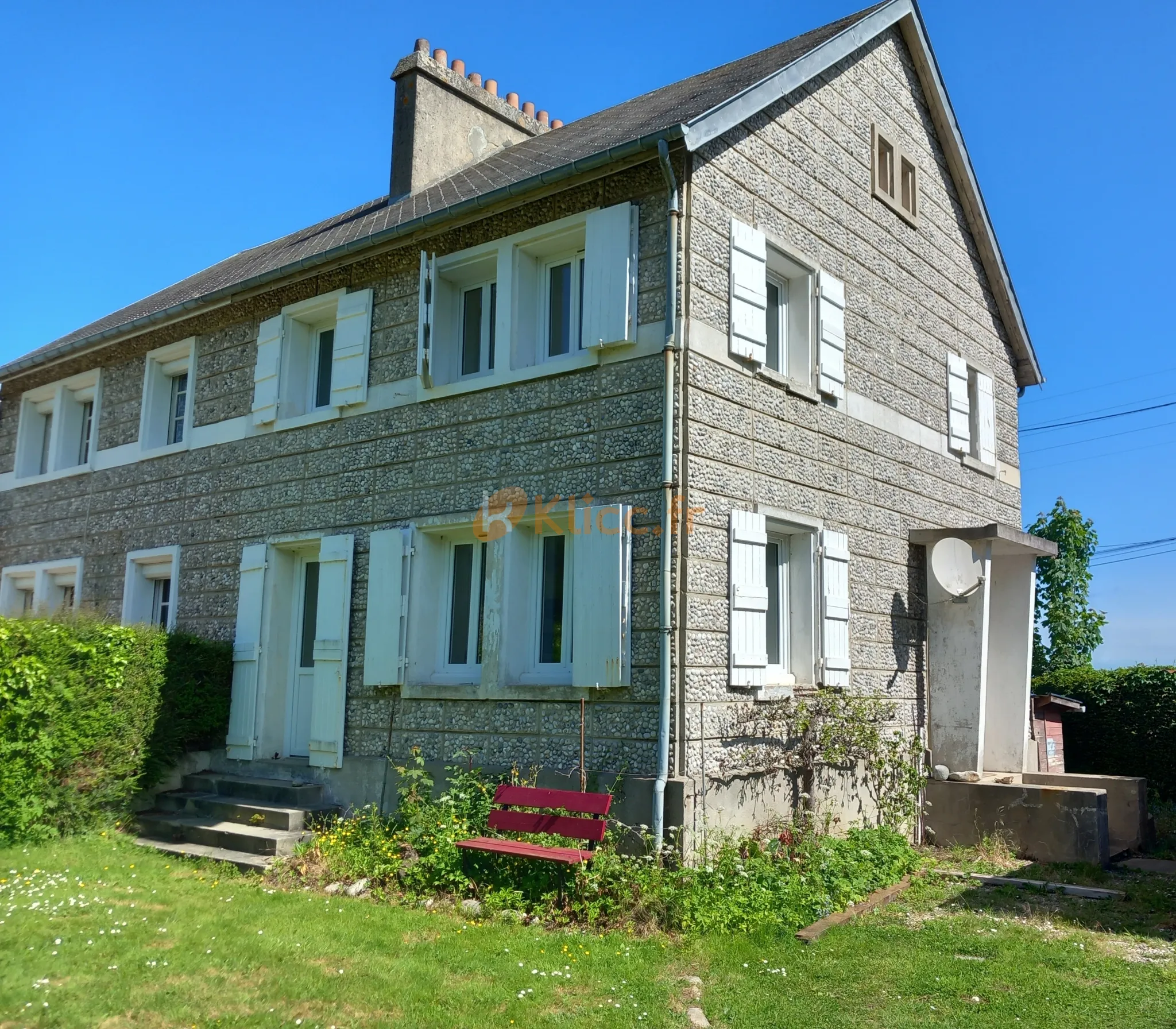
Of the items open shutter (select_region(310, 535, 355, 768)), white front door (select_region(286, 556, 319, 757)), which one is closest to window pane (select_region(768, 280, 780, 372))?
open shutter (select_region(310, 535, 355, 768))

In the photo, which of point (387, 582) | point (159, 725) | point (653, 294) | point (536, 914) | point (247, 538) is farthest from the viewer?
point (247, 538)

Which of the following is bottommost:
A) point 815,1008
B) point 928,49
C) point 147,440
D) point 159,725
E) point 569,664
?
point 815,1008

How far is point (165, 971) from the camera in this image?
5750 millimetres

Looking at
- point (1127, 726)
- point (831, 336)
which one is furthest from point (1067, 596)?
point (831, 336)

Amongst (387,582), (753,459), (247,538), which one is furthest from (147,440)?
(753,459)

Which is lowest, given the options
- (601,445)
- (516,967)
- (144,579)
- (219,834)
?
(516,967)

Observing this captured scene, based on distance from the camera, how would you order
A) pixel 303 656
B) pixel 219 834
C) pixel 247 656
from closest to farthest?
pixel 219 834 < pixel 247 656 < pixel 303 656

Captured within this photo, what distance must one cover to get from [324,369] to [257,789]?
14.2 ft

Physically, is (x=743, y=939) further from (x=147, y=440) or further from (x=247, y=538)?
(x=147, y=440)

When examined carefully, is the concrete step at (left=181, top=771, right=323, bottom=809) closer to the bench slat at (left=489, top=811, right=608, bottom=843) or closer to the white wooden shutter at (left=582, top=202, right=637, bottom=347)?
the bench slat at (left=489, top=811, right=608, bottom=843)

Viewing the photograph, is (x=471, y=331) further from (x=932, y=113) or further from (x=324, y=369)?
(x=932, y=113)

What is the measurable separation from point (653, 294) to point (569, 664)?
3.01m

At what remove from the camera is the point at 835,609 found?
9320 mm

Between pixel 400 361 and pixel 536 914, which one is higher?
pixel 400 361
